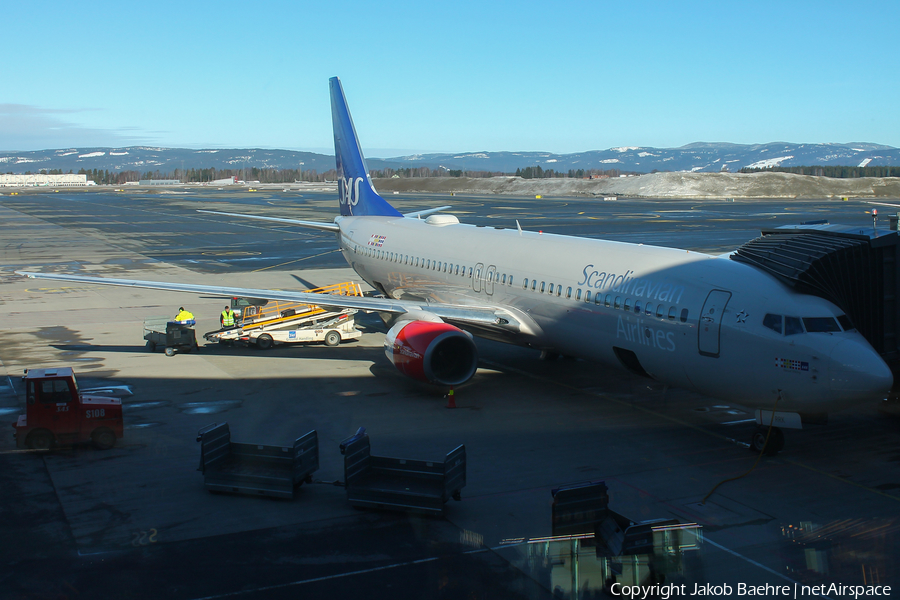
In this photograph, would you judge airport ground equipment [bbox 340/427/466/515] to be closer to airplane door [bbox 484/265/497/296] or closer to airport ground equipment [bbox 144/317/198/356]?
airplane door [bbox 484/265/497/296]

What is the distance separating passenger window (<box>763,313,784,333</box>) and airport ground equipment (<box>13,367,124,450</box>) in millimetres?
13179

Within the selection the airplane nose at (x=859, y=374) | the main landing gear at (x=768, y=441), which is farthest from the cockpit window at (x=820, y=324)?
the main landing gear at (x=768, y=441)

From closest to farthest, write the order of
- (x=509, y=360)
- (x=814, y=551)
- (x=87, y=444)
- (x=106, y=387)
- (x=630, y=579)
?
(x=630, y=579) < (x=814, y=551) < (x=87, y=444) < (x=106, y=387) < (x=509, y=360)

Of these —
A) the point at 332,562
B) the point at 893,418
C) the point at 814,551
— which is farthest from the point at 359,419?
the point at 893,418

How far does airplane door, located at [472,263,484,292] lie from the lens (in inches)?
892

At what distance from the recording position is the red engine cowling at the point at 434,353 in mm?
19125

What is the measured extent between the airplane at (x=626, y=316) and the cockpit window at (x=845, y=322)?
0.26ft

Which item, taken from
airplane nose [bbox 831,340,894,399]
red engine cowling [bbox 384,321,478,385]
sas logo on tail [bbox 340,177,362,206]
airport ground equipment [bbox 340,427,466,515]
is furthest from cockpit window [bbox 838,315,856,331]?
sas logo on tail [bbox 340,177,362,206]

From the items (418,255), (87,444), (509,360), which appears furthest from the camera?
(418,255)

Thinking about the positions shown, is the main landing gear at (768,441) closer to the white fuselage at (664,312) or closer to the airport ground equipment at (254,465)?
the white fuselage at (664,312)

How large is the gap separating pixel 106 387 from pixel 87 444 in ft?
15.3

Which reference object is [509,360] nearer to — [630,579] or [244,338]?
[244,338]

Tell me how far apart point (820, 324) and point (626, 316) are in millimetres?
4184

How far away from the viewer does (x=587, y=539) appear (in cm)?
1141
